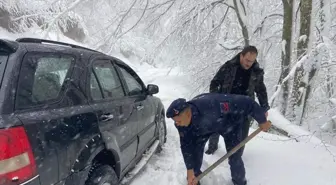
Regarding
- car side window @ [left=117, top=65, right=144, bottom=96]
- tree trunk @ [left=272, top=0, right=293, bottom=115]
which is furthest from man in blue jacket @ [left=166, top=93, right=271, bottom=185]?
tree trunk @ [left=272, top=0, right=293, bottom=115]

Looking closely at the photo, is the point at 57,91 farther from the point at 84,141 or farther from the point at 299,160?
the point at 299,160

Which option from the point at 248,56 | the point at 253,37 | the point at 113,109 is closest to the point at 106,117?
the point at 113,109

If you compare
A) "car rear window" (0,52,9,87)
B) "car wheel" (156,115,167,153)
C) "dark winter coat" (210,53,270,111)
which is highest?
"car rear window" (0,52,9,87)

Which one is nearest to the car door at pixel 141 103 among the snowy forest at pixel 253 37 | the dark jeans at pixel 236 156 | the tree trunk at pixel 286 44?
the dark jeans at pixel 236 156

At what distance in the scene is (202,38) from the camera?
9.00 meters

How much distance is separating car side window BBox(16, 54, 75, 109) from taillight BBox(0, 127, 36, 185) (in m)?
0.21

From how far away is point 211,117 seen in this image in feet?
10.5

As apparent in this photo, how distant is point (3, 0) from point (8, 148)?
14.8 metres

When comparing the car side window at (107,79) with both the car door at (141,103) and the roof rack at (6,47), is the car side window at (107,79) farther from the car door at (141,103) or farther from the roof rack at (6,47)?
the roof rack at (6,47)

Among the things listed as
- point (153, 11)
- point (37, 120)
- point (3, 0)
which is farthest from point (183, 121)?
point (3, 0)

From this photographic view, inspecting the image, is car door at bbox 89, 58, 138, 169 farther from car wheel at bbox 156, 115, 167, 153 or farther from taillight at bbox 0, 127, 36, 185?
car wheel at bbox 156, 115, 167, 153

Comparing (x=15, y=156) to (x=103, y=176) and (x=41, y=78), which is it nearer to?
(x=41, y=78)

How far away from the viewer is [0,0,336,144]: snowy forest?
20.3ft

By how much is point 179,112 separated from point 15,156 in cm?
140
